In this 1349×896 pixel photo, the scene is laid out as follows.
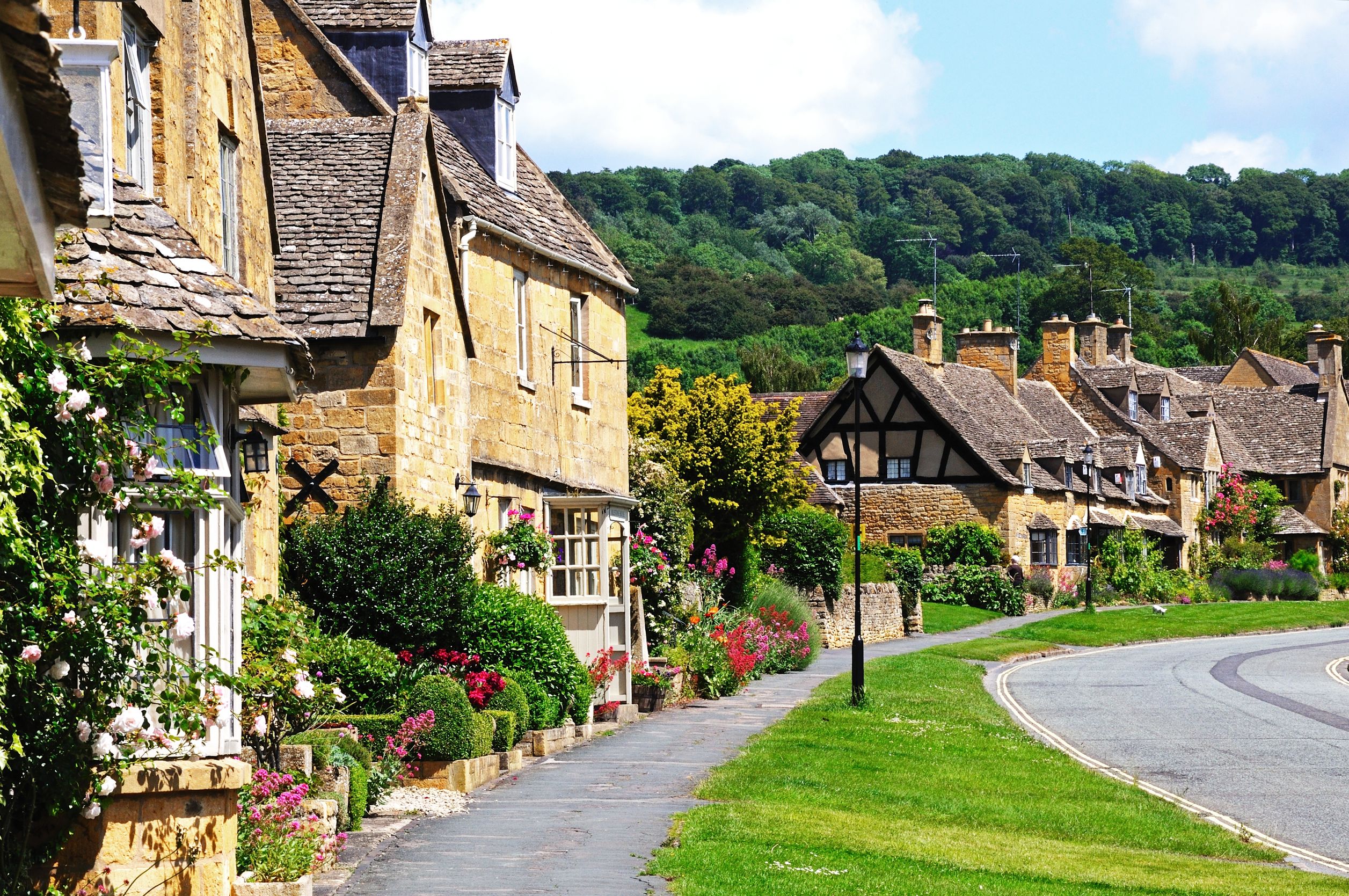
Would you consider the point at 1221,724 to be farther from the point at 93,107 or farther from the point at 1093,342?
the point at 1093,342

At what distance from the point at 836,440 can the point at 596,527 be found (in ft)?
114

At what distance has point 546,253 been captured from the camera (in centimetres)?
2483

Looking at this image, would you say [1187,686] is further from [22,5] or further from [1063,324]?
[1063,324]

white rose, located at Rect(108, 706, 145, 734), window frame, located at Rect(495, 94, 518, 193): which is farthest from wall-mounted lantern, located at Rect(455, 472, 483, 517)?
white rose, located at Rect(108, 706, 145, 734)

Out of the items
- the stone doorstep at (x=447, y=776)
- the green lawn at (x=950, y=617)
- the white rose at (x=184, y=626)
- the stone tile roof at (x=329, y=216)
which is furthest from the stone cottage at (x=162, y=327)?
Result: the green lawn at (x=950, y=617)

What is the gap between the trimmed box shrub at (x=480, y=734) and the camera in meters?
14.7

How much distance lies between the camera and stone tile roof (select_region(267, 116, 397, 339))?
1759 centimetres

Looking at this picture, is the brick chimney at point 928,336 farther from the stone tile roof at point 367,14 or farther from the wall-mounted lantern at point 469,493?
the wall-mounted lantern at point 469,493

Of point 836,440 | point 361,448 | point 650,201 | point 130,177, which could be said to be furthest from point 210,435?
point 650,201

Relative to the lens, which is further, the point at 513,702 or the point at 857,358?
the point at 857,358

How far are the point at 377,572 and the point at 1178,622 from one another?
1503 inches

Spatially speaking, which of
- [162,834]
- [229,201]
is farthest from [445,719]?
[162,834]

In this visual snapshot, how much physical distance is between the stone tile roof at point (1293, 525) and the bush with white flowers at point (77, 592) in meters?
72.5

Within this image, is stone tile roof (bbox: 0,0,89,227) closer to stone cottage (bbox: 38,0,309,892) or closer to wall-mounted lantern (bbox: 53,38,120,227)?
stone cottage (bbox: 38,0,309,892)
